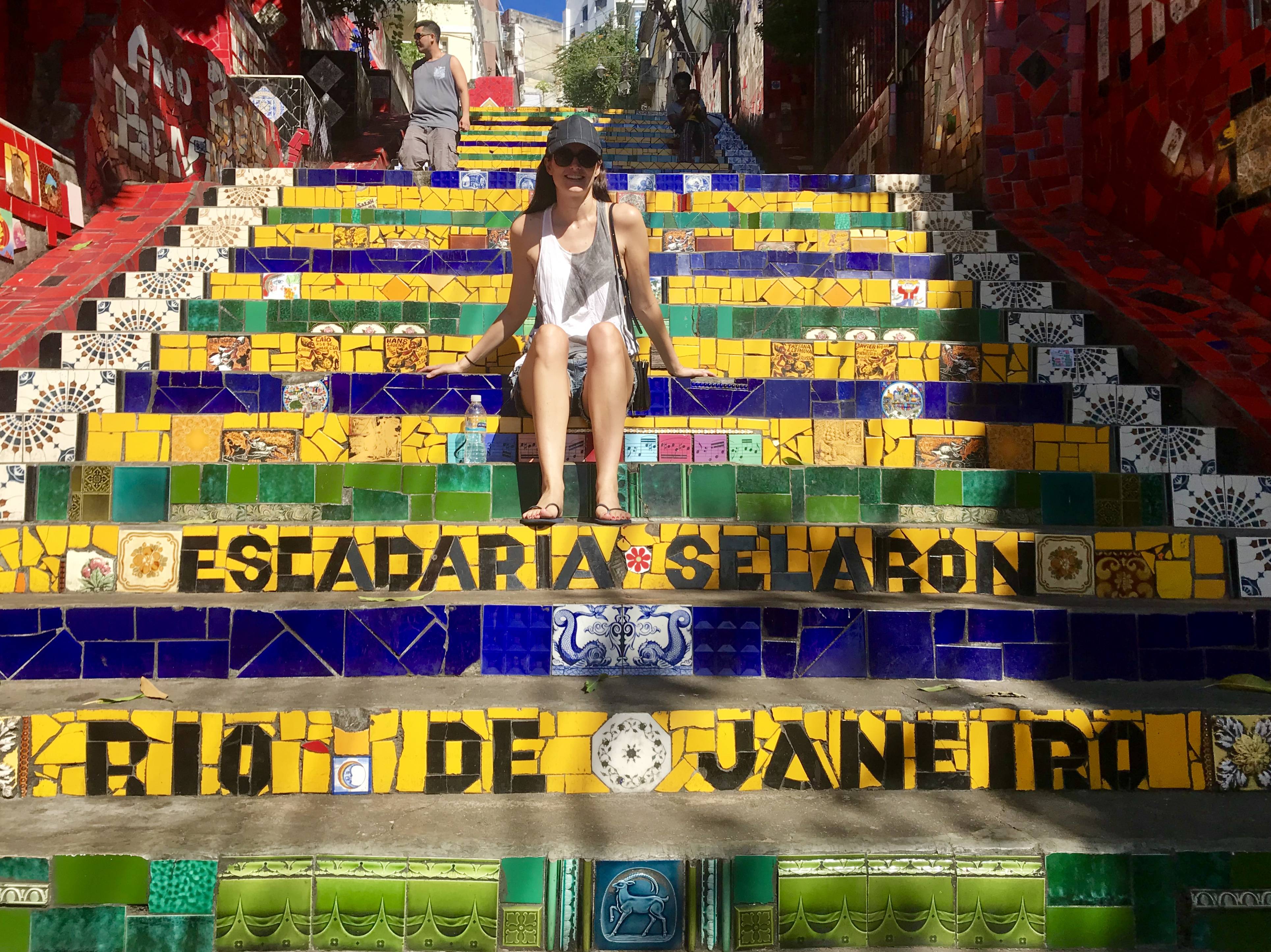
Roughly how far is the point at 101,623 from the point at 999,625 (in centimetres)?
222

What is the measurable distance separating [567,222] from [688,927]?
7.50 ft

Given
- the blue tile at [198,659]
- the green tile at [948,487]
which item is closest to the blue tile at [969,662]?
the green tile at [948,487]

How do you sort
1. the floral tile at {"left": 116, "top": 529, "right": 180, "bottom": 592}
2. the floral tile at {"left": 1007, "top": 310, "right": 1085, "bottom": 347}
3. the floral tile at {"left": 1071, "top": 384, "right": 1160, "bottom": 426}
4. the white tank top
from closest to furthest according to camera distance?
the floral tile at {"left": 116, "top": 529, "right": 180, "bottom": 592} < the white tank top < the floral tile at {"left": 1071, "top": 384, "right": 1160, "bottom": 426} < the floral tile at {"left": 1007, "top": 310, "right": 1085, "bottom": 347}

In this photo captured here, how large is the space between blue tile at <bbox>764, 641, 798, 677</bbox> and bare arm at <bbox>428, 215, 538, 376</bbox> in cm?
155

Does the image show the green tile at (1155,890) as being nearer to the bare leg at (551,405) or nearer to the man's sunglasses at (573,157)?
the bare leg at (551,405)

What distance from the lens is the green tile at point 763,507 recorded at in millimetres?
2943

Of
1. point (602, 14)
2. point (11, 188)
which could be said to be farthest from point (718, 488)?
point (602, 14)

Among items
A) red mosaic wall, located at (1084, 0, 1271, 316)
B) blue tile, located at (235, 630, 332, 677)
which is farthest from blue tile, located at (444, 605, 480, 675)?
red mosaic wall, located at (1084, 0, 1271, 316)

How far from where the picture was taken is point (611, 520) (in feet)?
8.87

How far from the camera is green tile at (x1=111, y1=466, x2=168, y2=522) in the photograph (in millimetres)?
2836

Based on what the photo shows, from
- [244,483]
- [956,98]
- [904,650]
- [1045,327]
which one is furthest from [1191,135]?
[244,483]

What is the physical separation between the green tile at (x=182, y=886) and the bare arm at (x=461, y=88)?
6.08 metres

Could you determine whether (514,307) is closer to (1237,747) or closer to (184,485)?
(184,485)

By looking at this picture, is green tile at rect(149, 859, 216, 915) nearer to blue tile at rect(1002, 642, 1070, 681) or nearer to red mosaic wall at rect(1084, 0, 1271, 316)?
blue tile at rect(1002, 642, 1070, 681)
